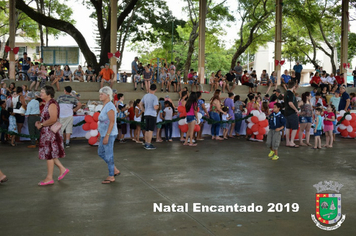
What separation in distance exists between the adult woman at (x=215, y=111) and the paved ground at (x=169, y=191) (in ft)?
9.18

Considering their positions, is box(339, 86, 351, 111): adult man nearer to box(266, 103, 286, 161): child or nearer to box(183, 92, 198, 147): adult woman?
box(183, 92, 198, 147): adult woman

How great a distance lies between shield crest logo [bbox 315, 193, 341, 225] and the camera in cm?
507

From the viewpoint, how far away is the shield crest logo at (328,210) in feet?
16.6

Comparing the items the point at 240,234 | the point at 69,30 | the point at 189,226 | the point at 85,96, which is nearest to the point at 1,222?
the point at 189,226

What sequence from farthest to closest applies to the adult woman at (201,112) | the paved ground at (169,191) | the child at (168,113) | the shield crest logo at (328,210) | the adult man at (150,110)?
the adult woman at (201,112)
the child at (168,113)
the adult man at (150,110)
the shield crest logo at (328,210)
the paved ground at (169,191)

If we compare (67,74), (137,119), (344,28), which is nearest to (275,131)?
(137,119)

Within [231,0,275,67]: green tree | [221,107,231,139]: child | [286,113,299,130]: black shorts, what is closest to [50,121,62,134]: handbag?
[286,113,299,130]: black shorts

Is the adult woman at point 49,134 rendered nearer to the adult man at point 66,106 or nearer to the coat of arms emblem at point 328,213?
the adult man at point 66,106

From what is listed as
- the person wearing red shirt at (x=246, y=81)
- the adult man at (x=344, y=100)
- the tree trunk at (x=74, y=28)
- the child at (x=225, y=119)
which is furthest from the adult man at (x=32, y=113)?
the person wearing red shirt at (x=246, y=81)

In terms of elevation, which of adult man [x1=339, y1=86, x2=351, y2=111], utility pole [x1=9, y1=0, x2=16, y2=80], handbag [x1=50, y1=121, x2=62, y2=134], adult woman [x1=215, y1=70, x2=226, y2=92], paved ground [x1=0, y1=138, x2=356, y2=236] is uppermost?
utility pole [x1=9, y1=0, x2=16, y2=80]

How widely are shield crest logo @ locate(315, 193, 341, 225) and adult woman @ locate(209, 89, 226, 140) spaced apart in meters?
8.14

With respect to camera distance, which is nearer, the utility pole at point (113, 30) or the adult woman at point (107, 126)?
the adult woman at point (107, 126)

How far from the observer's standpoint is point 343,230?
4812 millimetres

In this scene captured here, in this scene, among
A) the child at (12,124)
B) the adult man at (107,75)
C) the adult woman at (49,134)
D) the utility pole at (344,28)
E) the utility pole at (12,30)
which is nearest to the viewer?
the adult woman at (49,134)
